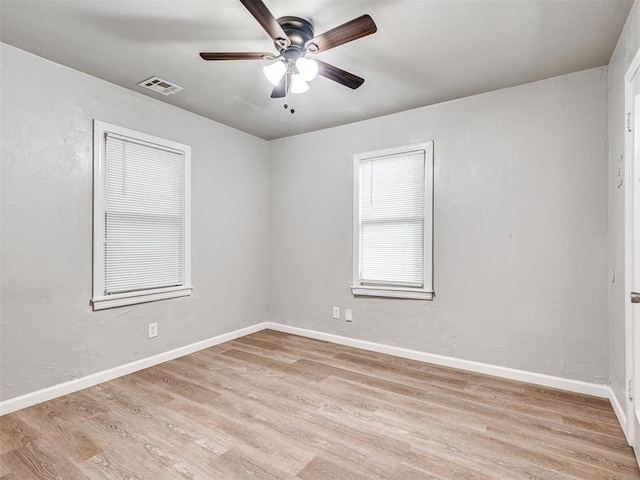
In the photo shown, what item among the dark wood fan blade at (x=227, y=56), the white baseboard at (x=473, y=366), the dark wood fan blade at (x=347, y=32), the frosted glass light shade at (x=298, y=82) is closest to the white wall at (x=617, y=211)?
the white baseboard at (x=473, y=366)

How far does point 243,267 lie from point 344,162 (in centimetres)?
178

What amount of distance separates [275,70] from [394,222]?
2006 millimetres

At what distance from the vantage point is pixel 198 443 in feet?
6.60

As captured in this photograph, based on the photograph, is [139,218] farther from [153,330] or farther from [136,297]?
[153,330]

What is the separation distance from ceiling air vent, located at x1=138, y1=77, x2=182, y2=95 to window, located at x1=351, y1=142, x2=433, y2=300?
1.95 metres

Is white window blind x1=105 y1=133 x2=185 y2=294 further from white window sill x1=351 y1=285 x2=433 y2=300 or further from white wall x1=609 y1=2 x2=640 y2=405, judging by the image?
white wall x1=609 y1=2 x2=640 y2=405

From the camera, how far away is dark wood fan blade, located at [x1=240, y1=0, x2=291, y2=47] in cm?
157

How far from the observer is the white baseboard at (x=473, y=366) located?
2.65 metres

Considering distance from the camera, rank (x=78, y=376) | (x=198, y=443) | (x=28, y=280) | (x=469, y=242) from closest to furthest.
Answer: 1. (x=198, y=443)
2. (x=28, y=280)
3. (x=78, y=376)
4. (x=469, y=242)

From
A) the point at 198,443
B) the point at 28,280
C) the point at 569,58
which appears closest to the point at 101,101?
the point at 28,280

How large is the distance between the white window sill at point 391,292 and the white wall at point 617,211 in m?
1.39

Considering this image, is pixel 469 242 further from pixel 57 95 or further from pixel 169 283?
pixel 57 95

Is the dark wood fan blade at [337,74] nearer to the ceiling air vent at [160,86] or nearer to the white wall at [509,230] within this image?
the white wall at [509,230]

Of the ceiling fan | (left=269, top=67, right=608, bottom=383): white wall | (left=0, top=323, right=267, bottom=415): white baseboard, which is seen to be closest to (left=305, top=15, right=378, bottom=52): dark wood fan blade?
the ceiling fan
